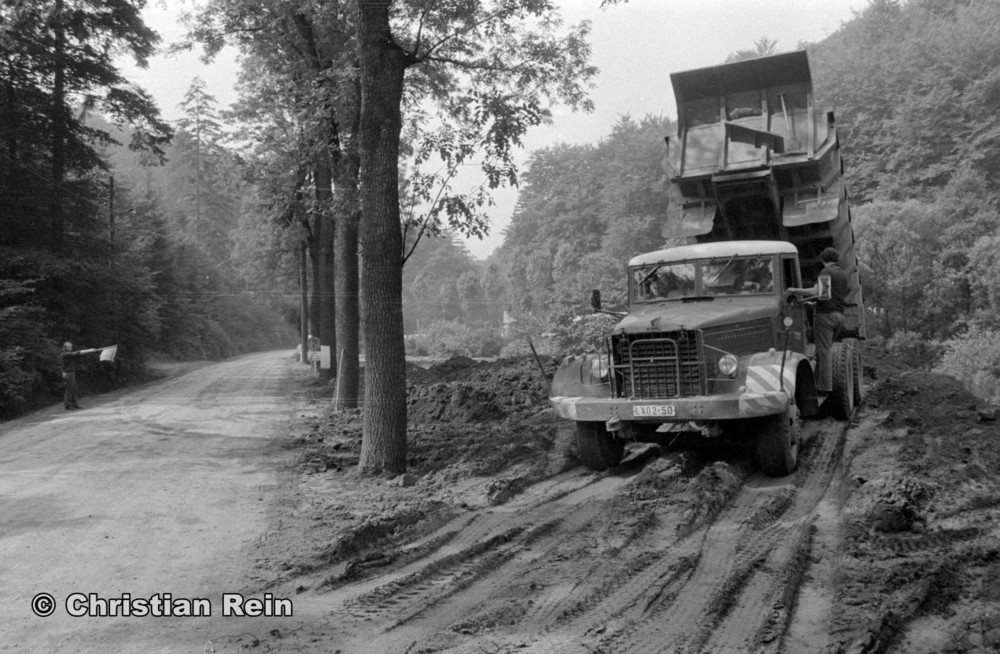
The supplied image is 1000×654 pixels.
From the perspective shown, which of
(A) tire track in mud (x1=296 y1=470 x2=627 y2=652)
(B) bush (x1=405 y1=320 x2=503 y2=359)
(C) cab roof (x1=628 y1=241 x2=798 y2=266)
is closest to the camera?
(A) tire track in mud (x1=296 y1=470 x2=627 y2=652)

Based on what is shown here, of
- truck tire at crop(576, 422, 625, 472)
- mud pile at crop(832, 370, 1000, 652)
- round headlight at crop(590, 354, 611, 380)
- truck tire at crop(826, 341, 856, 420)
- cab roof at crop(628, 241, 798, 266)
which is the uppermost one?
cab roof at crop(628, 241, 798, 266)

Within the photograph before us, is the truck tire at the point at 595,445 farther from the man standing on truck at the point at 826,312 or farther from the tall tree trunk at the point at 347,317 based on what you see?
the tall tree trunk at the point at 347,317

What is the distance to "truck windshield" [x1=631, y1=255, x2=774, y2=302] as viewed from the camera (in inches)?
346

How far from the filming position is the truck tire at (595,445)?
8188 mm

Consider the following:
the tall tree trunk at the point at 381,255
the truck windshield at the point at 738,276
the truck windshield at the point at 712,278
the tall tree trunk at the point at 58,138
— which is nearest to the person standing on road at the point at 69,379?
the tall tree trunk at the point at 58,138

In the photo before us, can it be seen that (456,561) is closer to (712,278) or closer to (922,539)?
(922,539)

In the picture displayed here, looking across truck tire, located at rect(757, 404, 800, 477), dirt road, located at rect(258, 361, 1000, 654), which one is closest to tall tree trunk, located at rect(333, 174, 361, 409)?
dirt road, located at rect(258, 361, 1000, 654)

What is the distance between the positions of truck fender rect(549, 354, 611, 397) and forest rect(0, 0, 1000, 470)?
6.23 ft

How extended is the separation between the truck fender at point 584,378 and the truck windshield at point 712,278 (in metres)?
1.30

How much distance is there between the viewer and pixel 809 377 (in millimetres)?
8648

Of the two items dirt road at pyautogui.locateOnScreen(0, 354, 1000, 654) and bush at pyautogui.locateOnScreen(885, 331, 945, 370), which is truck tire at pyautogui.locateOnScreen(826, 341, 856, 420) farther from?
bush at pyautogui.locateOnScreen(885, 331, 945, 370)

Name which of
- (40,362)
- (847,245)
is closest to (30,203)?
(40,362)

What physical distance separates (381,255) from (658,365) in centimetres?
338

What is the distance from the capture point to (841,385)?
9.84m
